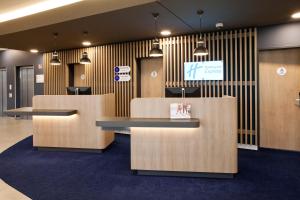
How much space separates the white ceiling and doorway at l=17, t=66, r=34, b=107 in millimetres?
4447

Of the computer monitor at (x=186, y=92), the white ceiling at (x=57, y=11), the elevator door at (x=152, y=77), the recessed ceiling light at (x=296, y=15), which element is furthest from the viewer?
the elevator door at (x=152, y=77)

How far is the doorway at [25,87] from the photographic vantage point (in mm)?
10922

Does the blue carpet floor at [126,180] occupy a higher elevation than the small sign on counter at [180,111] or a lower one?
lower

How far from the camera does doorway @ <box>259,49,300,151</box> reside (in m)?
5.62

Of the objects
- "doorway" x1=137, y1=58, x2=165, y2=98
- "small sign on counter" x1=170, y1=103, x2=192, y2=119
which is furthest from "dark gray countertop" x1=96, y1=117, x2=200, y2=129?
"doorway" x1=137, y1=58, x2=165, y2=98

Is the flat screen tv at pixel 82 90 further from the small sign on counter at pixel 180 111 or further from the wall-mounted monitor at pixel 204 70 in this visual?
the small sign on counter at pixel 180 111

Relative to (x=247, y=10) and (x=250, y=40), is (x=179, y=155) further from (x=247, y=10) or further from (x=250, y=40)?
(x=250, y=40)

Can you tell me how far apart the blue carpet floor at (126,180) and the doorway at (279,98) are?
0.45m

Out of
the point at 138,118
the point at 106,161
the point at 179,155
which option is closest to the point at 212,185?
the point at 179,155

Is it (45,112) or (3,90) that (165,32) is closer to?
(45,112)

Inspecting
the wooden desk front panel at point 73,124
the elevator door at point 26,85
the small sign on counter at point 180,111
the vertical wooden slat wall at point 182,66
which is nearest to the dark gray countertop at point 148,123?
the small sign on counter at point 180,111

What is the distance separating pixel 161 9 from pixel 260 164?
3.42 m

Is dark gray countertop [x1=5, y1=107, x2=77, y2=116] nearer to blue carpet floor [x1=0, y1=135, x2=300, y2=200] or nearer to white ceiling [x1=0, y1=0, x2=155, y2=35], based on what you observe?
blue carpet floor [x1=0, y1=135, x2=300, y2=200]

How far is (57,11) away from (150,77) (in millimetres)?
3271
